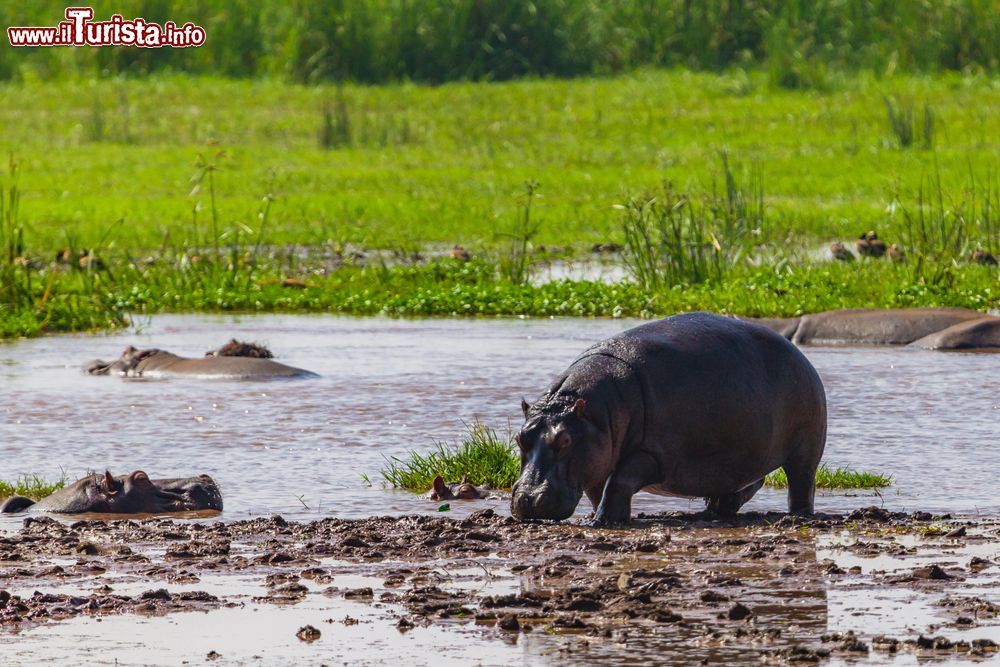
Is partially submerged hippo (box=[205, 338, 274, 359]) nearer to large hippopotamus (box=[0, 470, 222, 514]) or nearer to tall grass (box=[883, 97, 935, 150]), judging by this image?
large hippopotamus (box=[0, 470, 222, 514])

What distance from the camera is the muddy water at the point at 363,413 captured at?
26.8 feet

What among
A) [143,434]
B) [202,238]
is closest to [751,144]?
[202,238]

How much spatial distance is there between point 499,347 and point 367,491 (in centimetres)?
529

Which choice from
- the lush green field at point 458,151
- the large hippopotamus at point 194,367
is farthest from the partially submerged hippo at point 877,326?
the lush green field at point 458,151

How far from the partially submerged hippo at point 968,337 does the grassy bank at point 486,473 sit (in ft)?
15.6

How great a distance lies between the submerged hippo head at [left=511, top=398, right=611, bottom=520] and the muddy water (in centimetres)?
97

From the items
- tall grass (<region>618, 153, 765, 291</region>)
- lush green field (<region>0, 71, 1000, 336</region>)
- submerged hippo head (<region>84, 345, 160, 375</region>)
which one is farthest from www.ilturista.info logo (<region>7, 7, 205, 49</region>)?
submerged hippo head (<region>84, 345, 160, 375</region>)

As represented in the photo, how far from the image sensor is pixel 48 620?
556 centimetres

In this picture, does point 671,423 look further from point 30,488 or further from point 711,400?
point 30,488

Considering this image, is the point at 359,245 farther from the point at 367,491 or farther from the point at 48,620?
the point at 48,620

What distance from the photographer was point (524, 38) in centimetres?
2953

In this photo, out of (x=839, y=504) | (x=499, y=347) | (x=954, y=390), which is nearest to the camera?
(x=839, y=504)

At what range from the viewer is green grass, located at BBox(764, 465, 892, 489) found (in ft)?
26.5

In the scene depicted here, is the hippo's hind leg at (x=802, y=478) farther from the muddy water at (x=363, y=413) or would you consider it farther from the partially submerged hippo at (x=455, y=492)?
the partially submerged hippo at (x=455, y=492)
